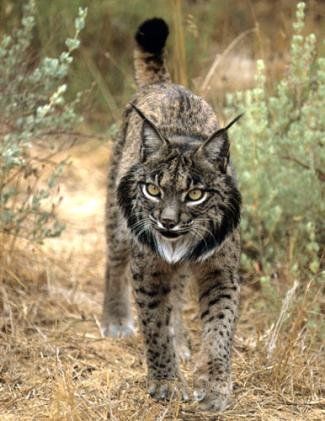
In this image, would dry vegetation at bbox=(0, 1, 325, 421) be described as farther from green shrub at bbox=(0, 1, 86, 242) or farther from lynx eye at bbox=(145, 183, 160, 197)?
lynx eye at bbox=(145, 183, 160, 197)

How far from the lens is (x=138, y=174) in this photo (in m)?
4.25

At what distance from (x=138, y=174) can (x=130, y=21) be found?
4850mm

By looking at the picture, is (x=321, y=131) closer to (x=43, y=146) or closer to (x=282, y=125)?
(x=282, y=125)

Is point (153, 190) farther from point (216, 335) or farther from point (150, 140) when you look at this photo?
point (216, 335)

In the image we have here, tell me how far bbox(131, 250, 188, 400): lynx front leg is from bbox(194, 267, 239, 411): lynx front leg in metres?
0.15

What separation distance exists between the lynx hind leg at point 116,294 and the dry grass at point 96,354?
4.3 inches

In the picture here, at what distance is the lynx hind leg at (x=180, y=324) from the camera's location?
5.13m

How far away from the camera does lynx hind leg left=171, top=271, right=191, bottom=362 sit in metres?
5.13

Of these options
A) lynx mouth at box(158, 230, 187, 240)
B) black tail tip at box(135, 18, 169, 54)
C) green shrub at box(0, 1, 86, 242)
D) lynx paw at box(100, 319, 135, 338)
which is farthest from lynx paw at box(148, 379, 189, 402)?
black tail tip at box(135, 18, 169, 54)

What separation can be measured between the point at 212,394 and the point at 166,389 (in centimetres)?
23

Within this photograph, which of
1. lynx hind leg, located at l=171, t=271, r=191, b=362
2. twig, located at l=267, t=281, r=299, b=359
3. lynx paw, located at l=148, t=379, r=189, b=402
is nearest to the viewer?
lynx paw, located at l=148, t=379, r=189, b=402

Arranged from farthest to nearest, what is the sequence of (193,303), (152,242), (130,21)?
(130,21) < (193,303) < (152,242)

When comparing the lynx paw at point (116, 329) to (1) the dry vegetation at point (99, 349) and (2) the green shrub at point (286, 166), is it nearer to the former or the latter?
(1) the dry vegetation at point (99, 349)

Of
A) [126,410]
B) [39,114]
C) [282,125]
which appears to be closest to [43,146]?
[39,114]
